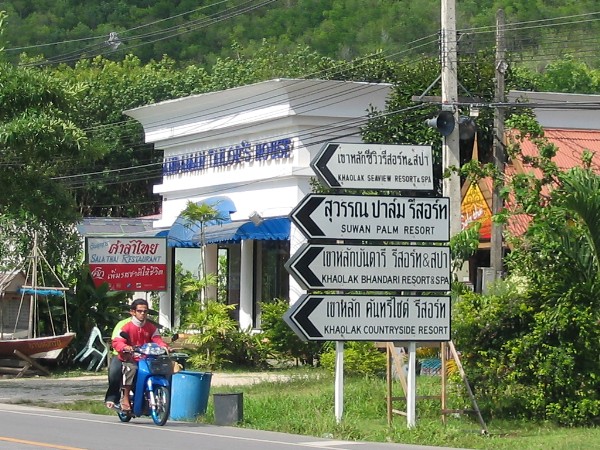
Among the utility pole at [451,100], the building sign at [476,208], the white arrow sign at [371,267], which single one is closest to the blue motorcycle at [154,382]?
the white arrow sign at [371,267]

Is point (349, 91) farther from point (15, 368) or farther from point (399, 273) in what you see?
point (399, 273)

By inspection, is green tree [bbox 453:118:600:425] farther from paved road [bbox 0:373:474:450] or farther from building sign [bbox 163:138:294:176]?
building sign [bbox 163:138:294:176]

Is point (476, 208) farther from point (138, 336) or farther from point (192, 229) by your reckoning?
point (138, 336)

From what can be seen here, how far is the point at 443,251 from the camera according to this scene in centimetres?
1614

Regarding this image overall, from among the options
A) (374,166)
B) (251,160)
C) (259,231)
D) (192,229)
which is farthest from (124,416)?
(251,160)

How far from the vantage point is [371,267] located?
15859 millimetres

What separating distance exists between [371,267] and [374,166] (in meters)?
1.33

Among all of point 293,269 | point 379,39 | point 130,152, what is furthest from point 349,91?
point 379,39

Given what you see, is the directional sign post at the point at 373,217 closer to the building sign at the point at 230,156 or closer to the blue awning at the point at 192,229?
the building sign at the point at 230,156

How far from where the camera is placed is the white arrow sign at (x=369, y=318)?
1563cm

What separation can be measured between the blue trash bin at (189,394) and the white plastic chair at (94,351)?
11.2 meters

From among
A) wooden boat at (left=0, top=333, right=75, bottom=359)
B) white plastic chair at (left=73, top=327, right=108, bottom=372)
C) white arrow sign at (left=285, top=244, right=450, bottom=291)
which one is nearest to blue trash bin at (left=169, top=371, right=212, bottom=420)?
white arrow sign at (left=285, top=244, right=450, bottom=291)

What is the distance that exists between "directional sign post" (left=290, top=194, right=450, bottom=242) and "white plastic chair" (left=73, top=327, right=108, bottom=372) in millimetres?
13846

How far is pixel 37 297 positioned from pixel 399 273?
15205 mm
